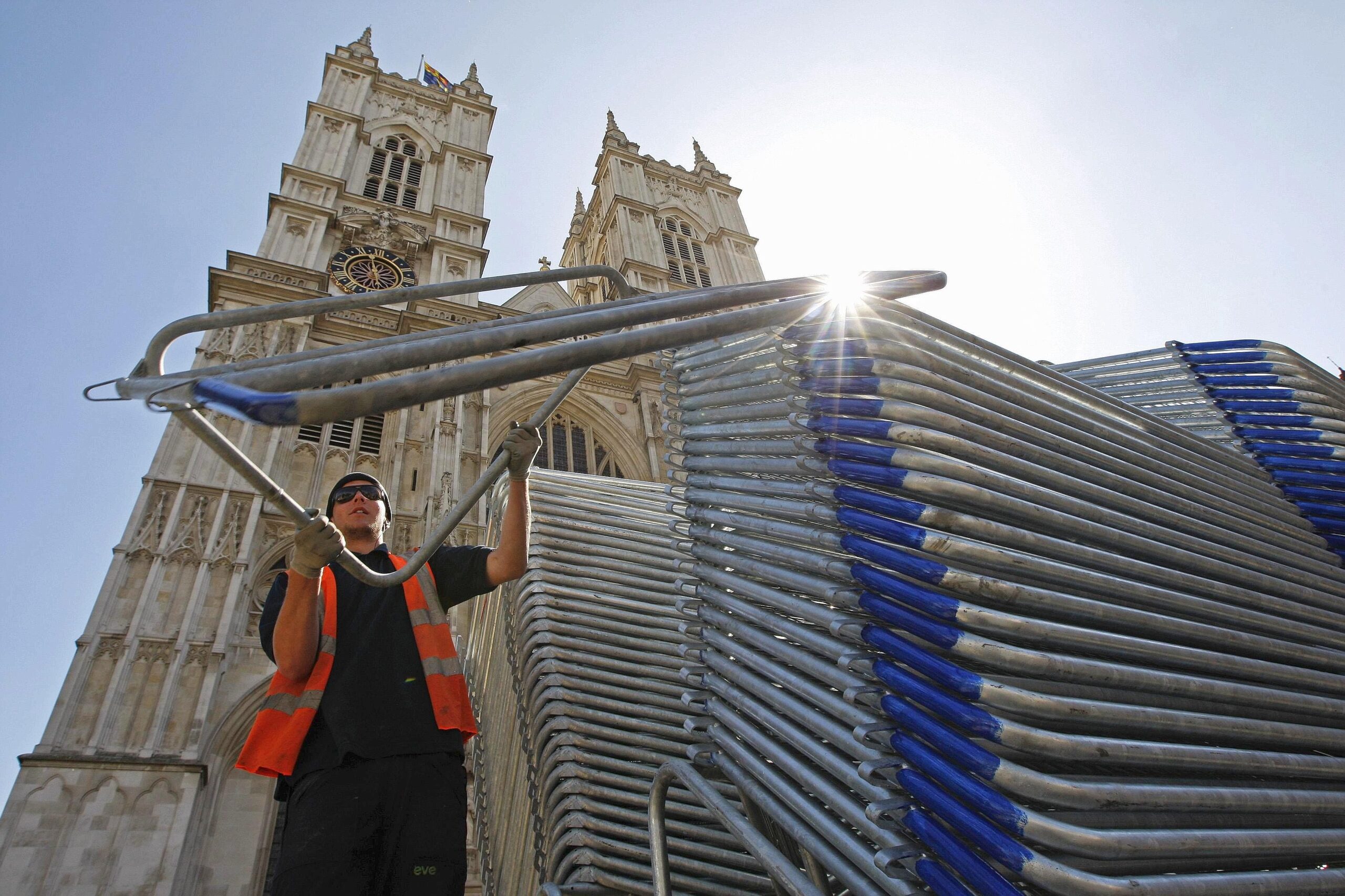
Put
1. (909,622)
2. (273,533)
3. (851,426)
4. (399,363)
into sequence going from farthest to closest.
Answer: (273,533)
(851,426)
(909,622)
(399,363)

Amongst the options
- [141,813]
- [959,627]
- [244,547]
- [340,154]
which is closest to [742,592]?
[959,627]

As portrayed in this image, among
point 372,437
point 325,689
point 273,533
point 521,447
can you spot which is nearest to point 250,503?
point 273,533

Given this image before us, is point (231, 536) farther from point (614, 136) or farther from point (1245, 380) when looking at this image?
point (614, 136)

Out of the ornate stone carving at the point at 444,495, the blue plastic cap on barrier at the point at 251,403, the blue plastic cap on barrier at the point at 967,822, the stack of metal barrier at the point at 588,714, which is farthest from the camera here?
the ornate stone carving at the point at 444,495

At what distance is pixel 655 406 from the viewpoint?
20.2 metres

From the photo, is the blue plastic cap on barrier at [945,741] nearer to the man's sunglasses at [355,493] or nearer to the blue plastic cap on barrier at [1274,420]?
the man's sunglasses at [355,493]

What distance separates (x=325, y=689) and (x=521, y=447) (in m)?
1.20

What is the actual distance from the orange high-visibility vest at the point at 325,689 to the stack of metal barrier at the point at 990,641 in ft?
3.32

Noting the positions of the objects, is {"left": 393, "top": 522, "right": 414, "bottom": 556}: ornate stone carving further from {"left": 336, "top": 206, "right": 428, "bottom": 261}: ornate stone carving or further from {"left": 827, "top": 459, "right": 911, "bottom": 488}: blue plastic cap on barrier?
{"left": 827, "top": 459, "right": 911, "bottom": 488}: blue plastic cap on barrier

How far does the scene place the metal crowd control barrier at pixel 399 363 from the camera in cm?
134

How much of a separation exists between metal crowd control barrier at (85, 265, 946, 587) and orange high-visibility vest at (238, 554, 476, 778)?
865 millimetres

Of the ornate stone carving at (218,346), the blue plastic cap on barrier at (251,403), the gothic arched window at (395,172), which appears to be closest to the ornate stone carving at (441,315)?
the ornate stone carving at (218,346)

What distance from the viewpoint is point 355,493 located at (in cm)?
351

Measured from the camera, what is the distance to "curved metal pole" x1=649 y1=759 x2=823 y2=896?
2.36 meters
